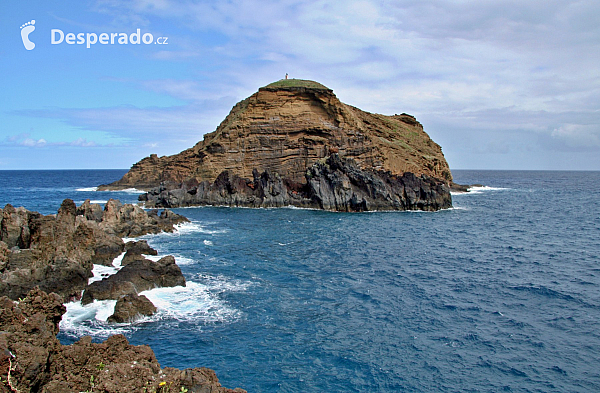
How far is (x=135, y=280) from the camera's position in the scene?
Result: 25359 mm

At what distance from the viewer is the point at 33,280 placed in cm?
2288

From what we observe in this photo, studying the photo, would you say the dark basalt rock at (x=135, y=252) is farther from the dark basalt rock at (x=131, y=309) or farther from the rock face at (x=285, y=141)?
the rock face at (x=285, y=141)

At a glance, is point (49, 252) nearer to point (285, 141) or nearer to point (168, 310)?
point (168, 310)

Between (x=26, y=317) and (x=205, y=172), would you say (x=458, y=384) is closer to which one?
(x=26, y=317)

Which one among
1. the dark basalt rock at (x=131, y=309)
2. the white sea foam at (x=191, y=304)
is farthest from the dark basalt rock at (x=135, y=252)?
the dark basalt rock at (x=131, y=309)

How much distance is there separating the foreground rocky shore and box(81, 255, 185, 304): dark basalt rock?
0.18 ft

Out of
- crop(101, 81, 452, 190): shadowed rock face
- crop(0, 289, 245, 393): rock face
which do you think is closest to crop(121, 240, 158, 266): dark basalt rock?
crop(0, 289, 245, 393): rock face

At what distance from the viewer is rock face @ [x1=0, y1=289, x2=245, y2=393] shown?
999 cm

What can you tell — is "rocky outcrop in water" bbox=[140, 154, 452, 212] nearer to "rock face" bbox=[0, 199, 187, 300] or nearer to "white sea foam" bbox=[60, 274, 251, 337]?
"rock face" bbox=[0, 199, 187, 300]

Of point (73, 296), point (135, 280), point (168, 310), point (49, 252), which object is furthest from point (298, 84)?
point (168, 310)

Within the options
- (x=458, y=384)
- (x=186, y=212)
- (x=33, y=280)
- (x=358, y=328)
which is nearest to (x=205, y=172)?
(x=186, y=212)

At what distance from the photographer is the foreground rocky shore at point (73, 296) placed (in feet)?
33.9

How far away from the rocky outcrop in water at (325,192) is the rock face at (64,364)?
2402 inches

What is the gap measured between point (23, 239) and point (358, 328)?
894 inches
